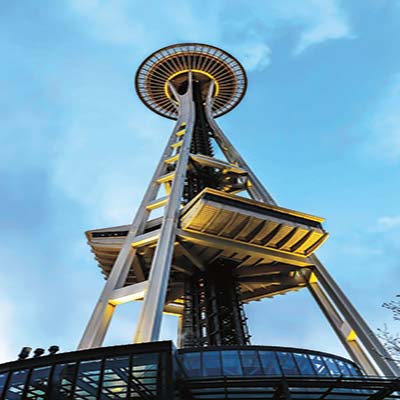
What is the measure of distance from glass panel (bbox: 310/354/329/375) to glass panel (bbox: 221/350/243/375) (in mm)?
3650

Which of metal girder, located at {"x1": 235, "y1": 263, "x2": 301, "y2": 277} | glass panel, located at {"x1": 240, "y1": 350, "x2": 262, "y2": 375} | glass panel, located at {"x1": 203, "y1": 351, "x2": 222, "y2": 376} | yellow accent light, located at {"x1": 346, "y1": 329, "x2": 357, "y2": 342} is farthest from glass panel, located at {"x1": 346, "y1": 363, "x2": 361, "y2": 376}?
metal girder, located at {"x1": 235, "y1": 263, "x2": 301, "y2": 277}

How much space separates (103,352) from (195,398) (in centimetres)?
370

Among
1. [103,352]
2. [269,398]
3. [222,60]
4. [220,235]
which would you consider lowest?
[269,398]

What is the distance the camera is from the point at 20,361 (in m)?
13.0

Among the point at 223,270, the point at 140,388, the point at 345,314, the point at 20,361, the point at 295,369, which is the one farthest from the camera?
the point at 223,270

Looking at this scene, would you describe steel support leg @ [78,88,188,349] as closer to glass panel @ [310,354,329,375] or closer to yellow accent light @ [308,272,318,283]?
glass panel @ [310,354,329,375]

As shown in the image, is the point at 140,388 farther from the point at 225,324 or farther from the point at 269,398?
the point at 225,324

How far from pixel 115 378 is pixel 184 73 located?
39.1m

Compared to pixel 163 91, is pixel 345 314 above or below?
below

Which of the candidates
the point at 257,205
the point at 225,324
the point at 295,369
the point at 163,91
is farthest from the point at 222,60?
the point at 295,369

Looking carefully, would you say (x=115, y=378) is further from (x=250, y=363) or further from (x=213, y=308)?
(x=213, y=308)

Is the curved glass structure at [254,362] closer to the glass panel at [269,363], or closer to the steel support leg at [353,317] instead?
the glass panel at [269,363]

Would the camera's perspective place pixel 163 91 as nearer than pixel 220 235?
No

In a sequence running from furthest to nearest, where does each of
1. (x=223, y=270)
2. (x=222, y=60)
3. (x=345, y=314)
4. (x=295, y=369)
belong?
(x=222, y=60)
(x=223, y=270)
(x=345, y=314)
(x=295, y=369)
